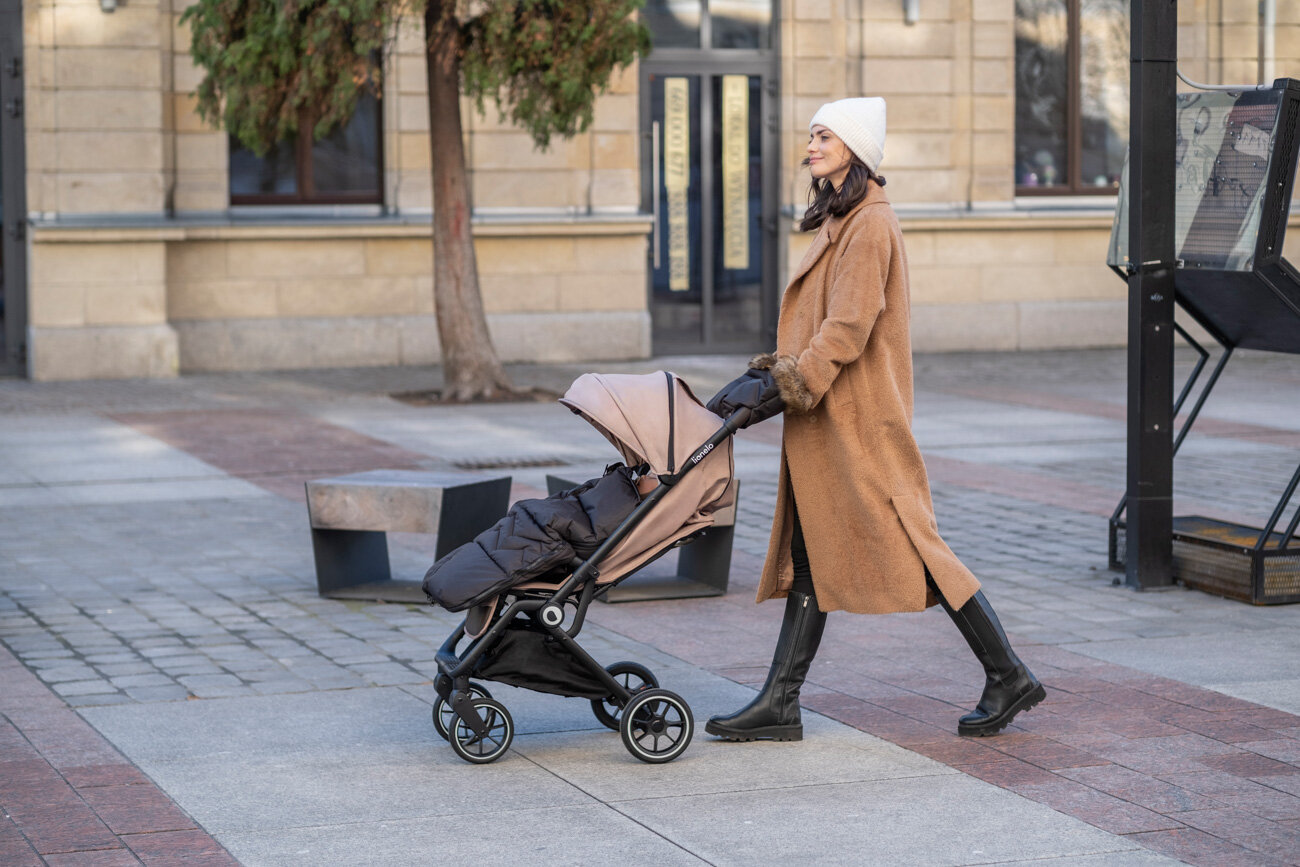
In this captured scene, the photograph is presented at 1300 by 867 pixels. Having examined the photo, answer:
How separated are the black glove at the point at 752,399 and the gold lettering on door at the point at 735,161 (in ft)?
47.2

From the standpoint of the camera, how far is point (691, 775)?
5.08 metres

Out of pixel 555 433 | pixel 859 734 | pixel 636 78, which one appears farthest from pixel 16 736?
pixel 636 78

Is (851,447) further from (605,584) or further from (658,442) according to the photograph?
(605,584)

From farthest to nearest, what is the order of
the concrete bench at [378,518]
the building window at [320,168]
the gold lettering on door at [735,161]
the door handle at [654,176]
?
the gold lettering on door at [735,161] → the door handle at [654,176] → the building window at [320,168] → the concrete bench at [378,518]

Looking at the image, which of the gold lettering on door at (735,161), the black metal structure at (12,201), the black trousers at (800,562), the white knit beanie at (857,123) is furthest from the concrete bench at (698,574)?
the gold lettering on door at (735,161)

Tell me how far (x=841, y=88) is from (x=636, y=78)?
7.26 feet

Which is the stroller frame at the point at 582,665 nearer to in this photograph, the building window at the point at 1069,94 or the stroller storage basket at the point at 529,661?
the stroller storage basket at the point at 529,661

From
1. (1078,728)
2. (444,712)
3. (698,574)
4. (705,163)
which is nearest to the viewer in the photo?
(444,712)

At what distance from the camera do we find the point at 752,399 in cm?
508

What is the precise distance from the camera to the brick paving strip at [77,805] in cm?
440

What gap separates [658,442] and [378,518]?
268 centimetres

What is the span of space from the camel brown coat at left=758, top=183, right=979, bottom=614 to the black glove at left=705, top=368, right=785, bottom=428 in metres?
0.07

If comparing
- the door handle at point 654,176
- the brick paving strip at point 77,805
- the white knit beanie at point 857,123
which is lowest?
the brick paving strip at point 77,805

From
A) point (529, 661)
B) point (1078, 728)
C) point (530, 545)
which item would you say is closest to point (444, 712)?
point (529, 661)
